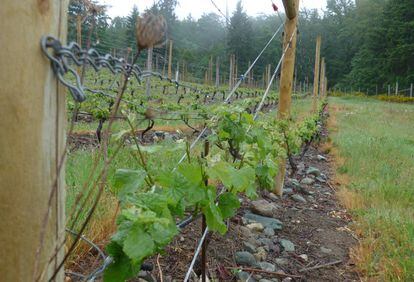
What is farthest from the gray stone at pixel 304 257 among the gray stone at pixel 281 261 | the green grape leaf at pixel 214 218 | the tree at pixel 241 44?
the tree at pixel 241 44

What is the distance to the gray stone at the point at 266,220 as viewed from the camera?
11.5 feet

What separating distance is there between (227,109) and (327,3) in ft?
296

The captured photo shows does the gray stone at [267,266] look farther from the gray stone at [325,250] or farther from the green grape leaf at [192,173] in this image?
the green grape leaf at [192,173]

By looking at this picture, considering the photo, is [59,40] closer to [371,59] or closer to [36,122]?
[36,122]

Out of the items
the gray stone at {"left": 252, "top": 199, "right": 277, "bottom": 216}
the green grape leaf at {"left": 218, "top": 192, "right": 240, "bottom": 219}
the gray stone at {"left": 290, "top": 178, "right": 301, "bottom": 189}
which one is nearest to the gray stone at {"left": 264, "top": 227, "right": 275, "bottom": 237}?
the gray stone at {"left": 252, "top": 199, "right": 277, "bottom": 216}

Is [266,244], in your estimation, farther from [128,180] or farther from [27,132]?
[27,132]

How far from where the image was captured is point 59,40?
2.87 ft

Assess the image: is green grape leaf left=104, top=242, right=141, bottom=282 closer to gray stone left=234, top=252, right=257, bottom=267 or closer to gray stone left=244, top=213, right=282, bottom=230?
gray stone left=234, top=252, right=257, bottom=267

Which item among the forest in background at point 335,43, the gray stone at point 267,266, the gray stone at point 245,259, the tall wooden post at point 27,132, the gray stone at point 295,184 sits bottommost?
the gray stone at point 267,266

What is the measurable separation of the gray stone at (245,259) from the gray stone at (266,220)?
30.6 inches

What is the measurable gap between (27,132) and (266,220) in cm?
301

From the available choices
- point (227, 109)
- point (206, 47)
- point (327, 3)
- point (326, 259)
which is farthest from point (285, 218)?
point (327, 3)

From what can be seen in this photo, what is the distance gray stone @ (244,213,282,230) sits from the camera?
3516 millimetres

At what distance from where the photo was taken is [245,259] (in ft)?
8.87
